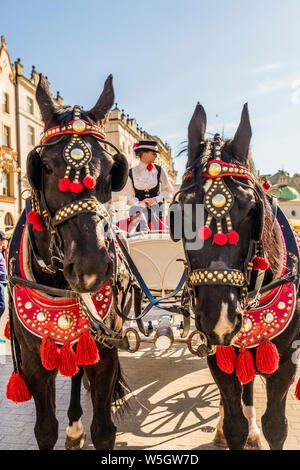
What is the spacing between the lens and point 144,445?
10.3ft

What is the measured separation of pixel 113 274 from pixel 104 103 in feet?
3.32

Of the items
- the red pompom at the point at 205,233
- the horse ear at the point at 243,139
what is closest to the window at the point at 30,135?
the horse ear at the point at 243,139

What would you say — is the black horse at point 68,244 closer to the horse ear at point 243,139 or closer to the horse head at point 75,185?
the horse head at point 75,185

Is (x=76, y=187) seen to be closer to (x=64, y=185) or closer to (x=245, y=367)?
(x=64, y=185)

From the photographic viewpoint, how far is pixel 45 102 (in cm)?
212

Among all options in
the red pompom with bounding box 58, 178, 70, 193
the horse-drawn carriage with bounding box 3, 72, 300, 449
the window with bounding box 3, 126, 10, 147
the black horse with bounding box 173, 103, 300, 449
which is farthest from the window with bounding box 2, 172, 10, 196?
the black horse with bounding box 173, 103, 300, 449

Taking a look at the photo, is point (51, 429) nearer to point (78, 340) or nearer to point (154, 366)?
point (78, 340)

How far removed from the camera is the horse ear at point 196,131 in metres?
1.95

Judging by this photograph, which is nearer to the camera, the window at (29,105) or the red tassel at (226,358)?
the red tassel at (226,358)

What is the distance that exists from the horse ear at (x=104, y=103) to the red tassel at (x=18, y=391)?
5.36 ft

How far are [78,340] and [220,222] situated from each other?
1148 mm

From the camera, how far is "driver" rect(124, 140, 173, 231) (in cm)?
371

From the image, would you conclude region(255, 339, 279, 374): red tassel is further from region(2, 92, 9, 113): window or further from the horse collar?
region(2, 92, 9, 113): window

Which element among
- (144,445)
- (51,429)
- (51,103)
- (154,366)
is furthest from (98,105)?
(154,366)
